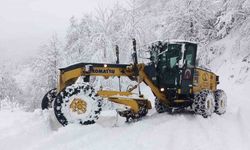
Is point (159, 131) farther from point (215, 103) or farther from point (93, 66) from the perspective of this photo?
point (215, 103)

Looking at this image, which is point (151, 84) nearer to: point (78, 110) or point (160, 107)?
point (160, 107)

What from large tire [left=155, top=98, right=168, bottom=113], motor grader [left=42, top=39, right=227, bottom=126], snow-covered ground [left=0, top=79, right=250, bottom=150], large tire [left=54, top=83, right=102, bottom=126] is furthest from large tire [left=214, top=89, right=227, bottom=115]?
large tire [left=54, top=83, right=102, bottom=126]

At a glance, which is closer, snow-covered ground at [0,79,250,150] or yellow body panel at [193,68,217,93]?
snow-covered ground at [0,79,250,150]

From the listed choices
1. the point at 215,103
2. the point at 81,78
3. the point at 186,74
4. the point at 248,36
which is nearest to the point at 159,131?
the point at 81,78

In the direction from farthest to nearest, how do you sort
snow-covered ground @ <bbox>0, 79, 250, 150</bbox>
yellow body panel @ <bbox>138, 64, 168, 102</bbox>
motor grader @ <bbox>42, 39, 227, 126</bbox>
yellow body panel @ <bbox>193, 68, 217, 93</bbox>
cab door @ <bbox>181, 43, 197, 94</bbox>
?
1. yellow body panel @ <bbox>193, 68, 217, 93</bbox>
2. cab door @ <bbox>181, 43, 197, 94</bbox>
3. yellow body panel @ <bbox>138, 64, 168, 102</bbox>
4. motor grader @ <bbox>42, 39, 227, 126</bbox>
5. snow-covered ground @ <bbox>0, 79, 250, 150</bbox>

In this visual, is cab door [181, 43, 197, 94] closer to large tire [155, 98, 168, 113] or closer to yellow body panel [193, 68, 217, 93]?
yellow body panel [193, 68, 217, 93]

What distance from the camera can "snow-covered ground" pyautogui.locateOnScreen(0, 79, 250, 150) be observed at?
8.09 m

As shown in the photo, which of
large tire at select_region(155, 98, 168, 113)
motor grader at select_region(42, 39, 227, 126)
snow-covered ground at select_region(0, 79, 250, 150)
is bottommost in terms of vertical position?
snow-covered ground at select_region(0, 79, 250, 150)

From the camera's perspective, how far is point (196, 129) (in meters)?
10.2

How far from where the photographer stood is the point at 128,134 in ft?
30.3

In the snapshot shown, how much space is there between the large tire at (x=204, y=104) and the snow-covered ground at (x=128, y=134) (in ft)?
0.86

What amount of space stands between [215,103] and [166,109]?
1.60 meters

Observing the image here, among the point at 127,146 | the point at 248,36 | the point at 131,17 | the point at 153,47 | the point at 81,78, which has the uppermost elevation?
the point at 131,17

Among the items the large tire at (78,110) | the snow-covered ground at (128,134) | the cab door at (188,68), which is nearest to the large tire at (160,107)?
the cab door at (188,68)
